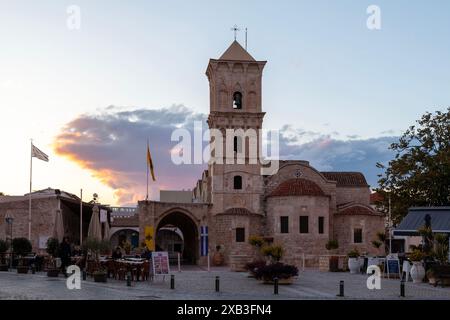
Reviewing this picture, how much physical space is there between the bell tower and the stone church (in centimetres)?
9

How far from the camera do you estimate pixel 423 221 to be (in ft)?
110

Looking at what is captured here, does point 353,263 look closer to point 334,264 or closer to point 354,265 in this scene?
point 354,265

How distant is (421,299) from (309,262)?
1163 inches

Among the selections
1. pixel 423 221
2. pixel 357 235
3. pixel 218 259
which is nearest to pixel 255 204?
pixel 218 259

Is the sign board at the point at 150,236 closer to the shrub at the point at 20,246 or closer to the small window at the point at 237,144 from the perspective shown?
the small window at the point at 237,144

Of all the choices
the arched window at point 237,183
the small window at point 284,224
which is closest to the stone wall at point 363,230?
the small window at point 284,224

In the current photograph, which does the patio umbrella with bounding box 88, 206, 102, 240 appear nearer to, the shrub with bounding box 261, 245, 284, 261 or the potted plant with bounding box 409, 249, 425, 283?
the shrub with bounding box 261, 245, 284, 261

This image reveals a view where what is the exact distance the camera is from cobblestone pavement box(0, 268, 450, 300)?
22.0 m

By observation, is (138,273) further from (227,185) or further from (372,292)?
(227,185)

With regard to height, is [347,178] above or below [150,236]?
above

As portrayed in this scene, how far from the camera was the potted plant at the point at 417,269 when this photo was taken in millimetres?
30406

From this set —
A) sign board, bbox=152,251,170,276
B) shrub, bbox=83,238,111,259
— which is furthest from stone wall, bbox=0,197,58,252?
sign board, bbox=152,251,170,276

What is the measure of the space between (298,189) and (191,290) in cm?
2951
